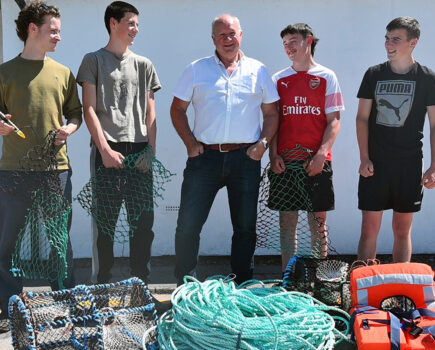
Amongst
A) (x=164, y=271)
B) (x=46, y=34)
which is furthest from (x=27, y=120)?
(x=164, y=271)

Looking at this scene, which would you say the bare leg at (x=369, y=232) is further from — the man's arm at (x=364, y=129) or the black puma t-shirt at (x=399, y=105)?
the black puma t-shirt at (x=399, y=105)

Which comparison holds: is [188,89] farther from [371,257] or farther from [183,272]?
[371,257]

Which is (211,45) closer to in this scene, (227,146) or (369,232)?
(227,146)

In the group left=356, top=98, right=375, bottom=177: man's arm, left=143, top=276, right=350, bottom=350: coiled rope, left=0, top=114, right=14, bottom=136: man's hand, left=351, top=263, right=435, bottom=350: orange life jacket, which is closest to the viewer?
left=143, top=276, right=350, bottom=350: coiled rope

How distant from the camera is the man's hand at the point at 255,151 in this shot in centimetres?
488

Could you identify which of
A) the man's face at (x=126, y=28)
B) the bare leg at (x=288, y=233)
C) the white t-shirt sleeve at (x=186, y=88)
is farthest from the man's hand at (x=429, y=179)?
the man's face at (x=126, y=28)

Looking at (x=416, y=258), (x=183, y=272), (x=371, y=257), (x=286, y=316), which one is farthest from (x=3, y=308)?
(x=416, y=258)

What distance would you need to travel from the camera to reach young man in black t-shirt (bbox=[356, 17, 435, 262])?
16.5 ft

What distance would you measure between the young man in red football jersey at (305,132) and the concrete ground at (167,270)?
1.20 metres

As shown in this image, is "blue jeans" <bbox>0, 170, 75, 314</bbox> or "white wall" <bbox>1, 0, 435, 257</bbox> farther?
"white wall" <bbox>1, 0, 435, 257</bbox>

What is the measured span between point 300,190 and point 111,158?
4.89 ft

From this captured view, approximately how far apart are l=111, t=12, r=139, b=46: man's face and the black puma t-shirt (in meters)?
1.92

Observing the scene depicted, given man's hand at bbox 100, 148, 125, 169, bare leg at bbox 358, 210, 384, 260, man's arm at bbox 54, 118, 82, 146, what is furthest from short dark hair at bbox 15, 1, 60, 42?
bare leg at bbox 358, 210, 384, 260

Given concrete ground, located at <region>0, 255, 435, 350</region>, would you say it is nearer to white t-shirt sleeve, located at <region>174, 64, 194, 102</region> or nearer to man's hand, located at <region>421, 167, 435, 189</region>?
man's hand, located at <region>421, 167, 435, 189</region>
